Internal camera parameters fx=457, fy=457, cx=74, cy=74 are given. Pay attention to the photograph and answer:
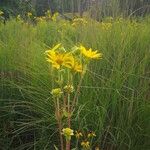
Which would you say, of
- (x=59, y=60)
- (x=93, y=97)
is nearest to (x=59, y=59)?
(x=59, y=60)

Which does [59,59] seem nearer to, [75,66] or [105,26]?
[75,66]

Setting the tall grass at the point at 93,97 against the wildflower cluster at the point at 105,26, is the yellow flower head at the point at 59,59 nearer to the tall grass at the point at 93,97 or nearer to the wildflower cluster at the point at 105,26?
the tall grass at the point at 93,97

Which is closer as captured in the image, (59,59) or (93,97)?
(59,59)

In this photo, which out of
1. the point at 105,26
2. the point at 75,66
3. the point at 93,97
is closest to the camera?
the point at 75,66

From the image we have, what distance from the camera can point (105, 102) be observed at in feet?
7.68

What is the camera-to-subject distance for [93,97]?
240 cm

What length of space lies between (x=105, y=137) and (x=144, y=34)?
3.80 feet

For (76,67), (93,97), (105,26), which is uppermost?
(76,67)

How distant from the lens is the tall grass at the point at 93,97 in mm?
2307

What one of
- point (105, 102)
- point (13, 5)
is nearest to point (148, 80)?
point (105, 102)

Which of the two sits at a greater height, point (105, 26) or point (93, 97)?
point (105, 26)

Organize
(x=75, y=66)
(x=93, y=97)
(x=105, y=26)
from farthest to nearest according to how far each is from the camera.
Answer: (x=105, y=26) → (x=93, y=97) → (x=75, y=66)

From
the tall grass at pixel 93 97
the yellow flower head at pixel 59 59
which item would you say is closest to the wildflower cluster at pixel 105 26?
the tall grass at pixel 93 97

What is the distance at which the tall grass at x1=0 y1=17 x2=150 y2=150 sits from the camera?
7.57ft
